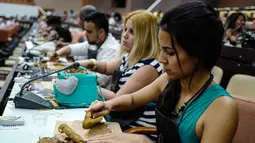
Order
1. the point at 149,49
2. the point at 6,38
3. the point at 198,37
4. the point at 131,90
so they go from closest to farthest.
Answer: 1. the point at 198,37
2. the point at 131,90
3. the point at 149,49
4. the point at 6,38

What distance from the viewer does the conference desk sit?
47.1 inches

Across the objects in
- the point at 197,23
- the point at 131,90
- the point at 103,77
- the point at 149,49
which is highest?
the point at 197,23

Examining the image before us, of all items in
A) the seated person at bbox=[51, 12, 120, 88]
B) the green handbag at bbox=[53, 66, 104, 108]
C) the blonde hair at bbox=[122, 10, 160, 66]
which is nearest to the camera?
the green handbag at bbox=[53, 66, 104, 108]

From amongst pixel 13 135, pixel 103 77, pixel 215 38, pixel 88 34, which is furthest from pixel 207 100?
pixel 88 34

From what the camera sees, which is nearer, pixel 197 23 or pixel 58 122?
pixel 197 23

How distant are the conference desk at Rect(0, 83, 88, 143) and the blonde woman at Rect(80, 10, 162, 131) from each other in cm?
31

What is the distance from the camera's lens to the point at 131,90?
1734mm

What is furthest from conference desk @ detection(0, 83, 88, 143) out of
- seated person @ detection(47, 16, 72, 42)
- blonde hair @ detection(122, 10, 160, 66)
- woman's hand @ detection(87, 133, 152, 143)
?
seated person @ detection(47, 16, 72, 42)

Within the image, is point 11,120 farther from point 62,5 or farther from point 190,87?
point 62,5

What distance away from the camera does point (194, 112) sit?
111 centimetres

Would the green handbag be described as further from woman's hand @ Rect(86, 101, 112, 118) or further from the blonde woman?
woman's hand @ Rect(86, 101, 112, 118)

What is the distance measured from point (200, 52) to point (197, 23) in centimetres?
10

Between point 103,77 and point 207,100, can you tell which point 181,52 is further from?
point 103,77

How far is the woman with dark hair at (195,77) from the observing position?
1014 millimetres
